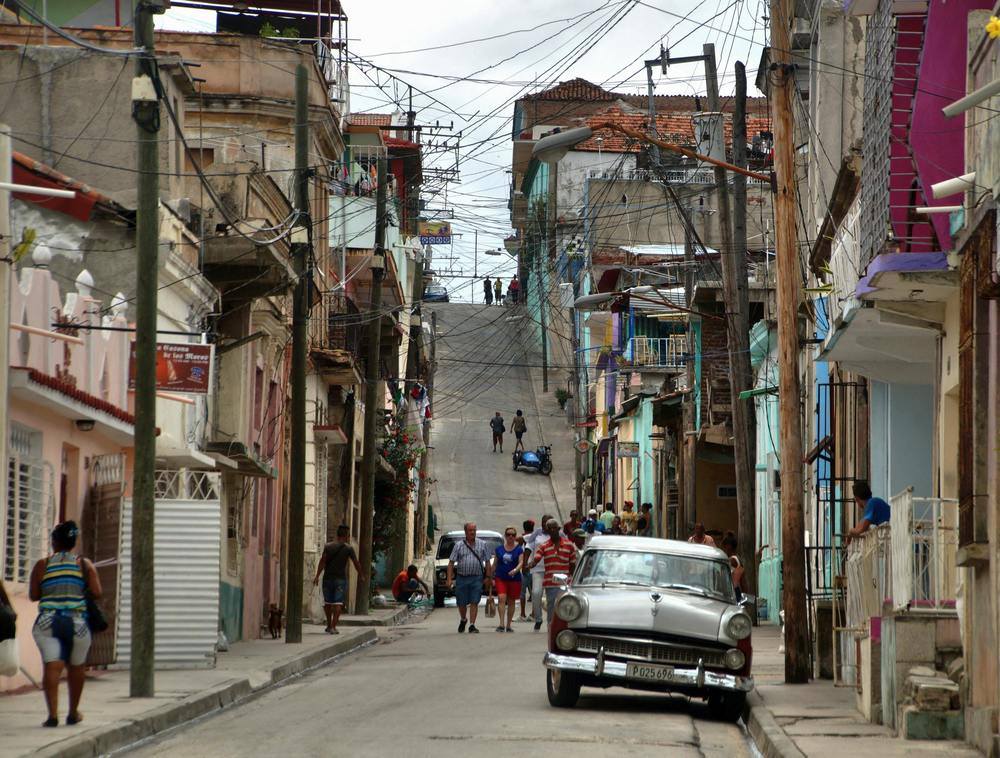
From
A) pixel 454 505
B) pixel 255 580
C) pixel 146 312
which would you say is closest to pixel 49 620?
pixel 146 312

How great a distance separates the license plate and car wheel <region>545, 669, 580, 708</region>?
0.53m

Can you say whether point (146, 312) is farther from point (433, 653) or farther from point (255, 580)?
point (255, 580)

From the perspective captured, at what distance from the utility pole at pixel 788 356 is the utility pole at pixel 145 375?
6.69 meters

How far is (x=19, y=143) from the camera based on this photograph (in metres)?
26.1

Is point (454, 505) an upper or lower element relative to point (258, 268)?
lower

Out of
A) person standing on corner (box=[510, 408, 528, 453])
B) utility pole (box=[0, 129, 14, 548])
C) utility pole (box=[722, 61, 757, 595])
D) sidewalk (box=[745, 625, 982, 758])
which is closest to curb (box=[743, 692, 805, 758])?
sidewalk (box=[745, 625, 982, 758])

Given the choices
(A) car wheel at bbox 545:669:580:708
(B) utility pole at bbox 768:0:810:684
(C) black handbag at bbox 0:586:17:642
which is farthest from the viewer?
(B) utility pole at bbox 768:0:810:684

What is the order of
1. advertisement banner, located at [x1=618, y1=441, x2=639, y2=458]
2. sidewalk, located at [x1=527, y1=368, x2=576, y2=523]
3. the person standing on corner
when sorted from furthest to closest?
1. the person standing on corner
2. sidewalk, located at [x1=527, y1=368, x2=576, y2=523]
3. advertisement banner, located at [x1=618, y1=441, x2=639, y2=458]

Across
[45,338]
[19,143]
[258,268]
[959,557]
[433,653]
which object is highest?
[19,143]

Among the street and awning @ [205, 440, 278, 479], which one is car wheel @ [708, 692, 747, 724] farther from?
awning @ [205, 440, 278, 479]

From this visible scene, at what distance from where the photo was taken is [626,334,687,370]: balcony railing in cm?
5406

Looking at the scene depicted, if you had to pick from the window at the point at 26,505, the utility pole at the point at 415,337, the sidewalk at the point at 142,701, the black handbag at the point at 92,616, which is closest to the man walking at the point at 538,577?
the sidewalk at the point at 142,701

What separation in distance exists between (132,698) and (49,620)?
2.73 meters

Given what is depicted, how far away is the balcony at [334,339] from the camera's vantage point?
37094 millimetres
